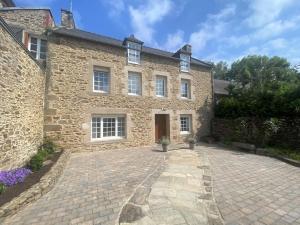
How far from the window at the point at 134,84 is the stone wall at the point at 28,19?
207 inches

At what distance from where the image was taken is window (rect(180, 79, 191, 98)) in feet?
45.6

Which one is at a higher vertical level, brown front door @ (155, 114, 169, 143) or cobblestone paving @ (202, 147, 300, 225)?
brown front door @ (155, 114, 169, 143)

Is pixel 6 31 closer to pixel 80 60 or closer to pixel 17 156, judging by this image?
pixel 17 156

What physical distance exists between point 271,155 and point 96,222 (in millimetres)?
9294

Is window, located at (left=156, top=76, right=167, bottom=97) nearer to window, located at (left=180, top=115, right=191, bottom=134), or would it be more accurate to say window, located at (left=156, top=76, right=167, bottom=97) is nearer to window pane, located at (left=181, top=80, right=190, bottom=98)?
window pane, located at (left=181, top=80, right=190, bottom=98)

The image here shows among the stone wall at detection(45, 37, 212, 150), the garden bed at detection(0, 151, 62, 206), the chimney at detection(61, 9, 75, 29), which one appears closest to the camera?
the garden bed at detection(0, 151, 62, 206)

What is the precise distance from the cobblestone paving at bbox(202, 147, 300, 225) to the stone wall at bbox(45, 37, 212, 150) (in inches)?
221

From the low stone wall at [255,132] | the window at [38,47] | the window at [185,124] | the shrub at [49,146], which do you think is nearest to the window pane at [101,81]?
the window at [38,47]

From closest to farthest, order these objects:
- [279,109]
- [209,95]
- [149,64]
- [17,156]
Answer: [17,156] → [279,109] → [149,64] → [209,95]

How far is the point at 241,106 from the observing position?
13.1 m

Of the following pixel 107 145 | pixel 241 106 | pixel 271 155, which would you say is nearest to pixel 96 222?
pixel 107 145

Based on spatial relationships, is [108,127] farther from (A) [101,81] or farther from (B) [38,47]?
(B) [38,47]

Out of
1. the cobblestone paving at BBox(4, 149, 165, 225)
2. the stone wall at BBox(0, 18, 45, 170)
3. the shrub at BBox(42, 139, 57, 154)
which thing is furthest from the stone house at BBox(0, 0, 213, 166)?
the cobblestone paving at BBox(4, 149, 165, 225)

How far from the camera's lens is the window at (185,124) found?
45.4 ft
